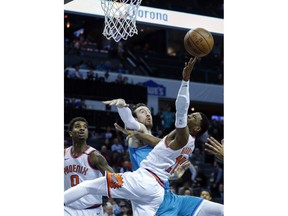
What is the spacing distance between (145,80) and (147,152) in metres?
10.7

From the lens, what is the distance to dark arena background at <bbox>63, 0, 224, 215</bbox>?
13445 mm

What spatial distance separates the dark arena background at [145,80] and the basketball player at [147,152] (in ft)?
7.63

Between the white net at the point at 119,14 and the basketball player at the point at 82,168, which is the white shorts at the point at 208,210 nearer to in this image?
the basketball player at the point at 82,168

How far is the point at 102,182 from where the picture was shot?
6.09 metres

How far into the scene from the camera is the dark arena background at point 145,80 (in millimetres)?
13445

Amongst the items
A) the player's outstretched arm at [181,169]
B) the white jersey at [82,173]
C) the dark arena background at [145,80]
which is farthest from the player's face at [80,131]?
the dark arena background at [145,80]

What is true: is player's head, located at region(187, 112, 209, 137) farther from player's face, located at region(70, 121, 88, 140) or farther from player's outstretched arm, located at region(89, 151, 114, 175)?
player's face, located at region(70, 121, 88, 140)

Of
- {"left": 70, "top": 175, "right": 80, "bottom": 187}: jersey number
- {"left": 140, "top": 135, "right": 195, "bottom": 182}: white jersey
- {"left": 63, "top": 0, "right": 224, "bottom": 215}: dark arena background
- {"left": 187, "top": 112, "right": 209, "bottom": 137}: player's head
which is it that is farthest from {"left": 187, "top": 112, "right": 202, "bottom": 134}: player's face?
{"left": 63, "top": 0, "right": 224, "bottom": 215}: dark arena background

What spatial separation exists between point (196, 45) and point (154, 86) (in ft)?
38.0

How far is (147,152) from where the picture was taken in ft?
21.8
